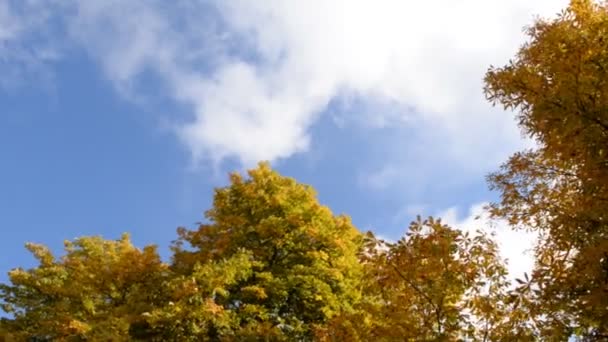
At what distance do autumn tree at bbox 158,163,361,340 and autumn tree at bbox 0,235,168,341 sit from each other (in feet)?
3.79

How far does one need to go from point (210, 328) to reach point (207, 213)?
4588 millimetres

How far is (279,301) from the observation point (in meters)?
16.5

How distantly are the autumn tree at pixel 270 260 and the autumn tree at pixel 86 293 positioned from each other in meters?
1.16

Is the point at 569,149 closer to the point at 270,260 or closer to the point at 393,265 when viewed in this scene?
the point at 393,265

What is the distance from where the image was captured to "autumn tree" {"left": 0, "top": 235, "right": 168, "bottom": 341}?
1584 cm

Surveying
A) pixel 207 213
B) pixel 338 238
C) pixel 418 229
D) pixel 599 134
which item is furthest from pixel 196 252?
pixel 599 134

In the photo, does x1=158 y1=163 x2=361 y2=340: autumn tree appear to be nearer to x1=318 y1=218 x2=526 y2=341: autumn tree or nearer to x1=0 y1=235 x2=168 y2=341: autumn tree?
x1=0 y1=235 x2=168 y2=341: autumn tree

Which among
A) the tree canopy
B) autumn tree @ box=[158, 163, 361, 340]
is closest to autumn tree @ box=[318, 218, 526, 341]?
the tree canopy

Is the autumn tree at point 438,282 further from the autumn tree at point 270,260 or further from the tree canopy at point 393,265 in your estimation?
the autumn tree at point 270,260

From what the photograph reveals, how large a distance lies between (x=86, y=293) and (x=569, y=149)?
51.3 ft

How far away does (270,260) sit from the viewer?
17.6 metres

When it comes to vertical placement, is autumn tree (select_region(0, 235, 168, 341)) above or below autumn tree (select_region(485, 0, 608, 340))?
above

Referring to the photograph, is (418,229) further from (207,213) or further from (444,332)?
(207,213)

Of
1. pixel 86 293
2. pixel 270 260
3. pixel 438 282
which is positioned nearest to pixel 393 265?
pixel 438 282
